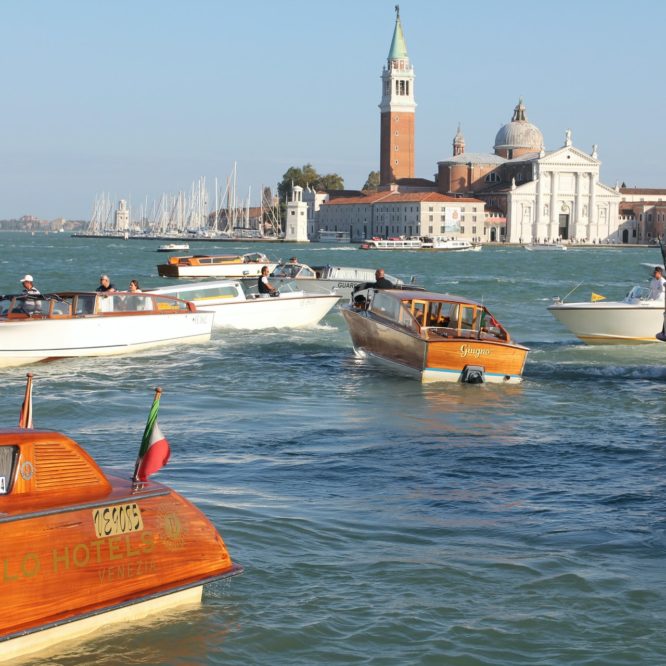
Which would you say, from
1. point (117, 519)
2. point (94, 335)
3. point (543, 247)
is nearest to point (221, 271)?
point (94, 335)

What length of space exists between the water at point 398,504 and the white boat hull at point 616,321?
11.3ft

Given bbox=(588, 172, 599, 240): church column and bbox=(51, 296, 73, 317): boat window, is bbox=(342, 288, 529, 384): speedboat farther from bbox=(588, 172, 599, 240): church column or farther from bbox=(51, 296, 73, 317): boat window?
bbox=(588, 172, 599, 240): church column

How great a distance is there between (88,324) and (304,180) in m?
174

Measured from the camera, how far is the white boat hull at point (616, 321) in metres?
23.5

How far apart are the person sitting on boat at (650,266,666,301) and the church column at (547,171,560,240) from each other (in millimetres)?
133149

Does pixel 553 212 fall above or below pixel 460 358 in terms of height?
above

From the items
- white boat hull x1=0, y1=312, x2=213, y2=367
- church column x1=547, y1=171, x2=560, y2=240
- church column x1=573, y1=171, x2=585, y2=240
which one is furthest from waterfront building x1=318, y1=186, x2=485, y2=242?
white boat hull x1=0, y1=312, x2=213, y2=367

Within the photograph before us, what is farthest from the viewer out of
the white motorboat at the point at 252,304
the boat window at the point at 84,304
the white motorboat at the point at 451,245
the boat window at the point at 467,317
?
the white motorboat at the point at 451,245

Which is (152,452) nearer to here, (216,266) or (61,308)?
(61,308)

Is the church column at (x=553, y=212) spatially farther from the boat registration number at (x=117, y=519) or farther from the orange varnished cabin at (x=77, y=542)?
the boat registration number at (x=117, y=519)

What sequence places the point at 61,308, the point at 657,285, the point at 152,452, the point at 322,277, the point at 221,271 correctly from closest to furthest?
the point at 152,452 → the point at 61,308 → the point at 657,285 → the point at 322,277 → the point at 221,271

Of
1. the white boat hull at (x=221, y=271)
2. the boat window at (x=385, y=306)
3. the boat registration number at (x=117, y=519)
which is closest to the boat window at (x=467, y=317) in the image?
the boat window at (x=385, y=306)

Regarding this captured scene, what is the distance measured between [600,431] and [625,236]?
510 feet

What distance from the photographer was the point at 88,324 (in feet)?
67.6
